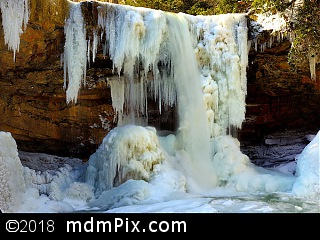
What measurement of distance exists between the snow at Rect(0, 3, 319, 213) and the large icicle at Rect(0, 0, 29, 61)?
1.11 meters

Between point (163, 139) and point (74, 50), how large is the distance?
3263mm

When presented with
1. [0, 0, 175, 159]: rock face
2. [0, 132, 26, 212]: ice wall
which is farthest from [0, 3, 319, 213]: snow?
[0, 0, 175, 159]: rock face

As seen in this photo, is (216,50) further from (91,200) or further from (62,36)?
(91,200)

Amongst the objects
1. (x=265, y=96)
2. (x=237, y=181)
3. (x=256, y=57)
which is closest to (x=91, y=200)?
(x=237, y=181)

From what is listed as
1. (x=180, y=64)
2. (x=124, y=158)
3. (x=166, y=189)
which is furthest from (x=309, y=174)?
(x=180, y=64)

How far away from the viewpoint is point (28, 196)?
802 cm

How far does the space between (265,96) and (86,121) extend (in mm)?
6036

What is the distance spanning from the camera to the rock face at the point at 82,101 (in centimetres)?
1034

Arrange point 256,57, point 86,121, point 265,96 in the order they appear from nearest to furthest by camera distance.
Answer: point 256,57, point 86,121, point 265,96

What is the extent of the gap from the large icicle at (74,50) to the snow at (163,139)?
24mm

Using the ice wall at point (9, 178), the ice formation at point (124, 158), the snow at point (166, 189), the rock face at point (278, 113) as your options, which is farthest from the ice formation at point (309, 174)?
the ice wall at point (9, 178)

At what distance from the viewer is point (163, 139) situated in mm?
10734

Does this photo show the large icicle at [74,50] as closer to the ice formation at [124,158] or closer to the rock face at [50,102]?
the rock face at [50,102]
